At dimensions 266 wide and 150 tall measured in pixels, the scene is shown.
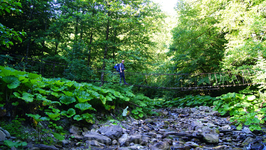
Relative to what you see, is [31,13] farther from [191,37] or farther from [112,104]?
[191,37]

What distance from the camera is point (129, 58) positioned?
6465 millimetres

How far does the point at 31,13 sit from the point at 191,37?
26.3 ft

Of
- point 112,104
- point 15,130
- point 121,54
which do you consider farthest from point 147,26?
point 15,130

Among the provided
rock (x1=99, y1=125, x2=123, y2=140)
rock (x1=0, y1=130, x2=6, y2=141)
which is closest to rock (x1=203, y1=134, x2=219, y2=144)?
rock (x1=99, y1=125, x2=123, y2=140)

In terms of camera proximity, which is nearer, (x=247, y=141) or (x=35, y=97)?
(x=35, y=97)

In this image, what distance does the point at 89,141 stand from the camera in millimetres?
2590

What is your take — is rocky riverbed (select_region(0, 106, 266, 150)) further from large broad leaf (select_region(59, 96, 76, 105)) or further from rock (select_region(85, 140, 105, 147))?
large broad leaf (select_region(59, 96, 76, 105))

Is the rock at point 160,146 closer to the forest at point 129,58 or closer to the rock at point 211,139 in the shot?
the rock at point 211,139

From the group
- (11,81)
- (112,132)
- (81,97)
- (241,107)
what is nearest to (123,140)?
(112,132)

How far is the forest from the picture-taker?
3.29 m

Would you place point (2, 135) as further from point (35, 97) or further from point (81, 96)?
point (81, 96)

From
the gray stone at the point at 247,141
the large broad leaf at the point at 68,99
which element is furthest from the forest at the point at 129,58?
the gray stone at the point at 247,141

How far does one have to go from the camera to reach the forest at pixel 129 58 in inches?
129

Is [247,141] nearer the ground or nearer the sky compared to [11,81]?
nearer the ground
